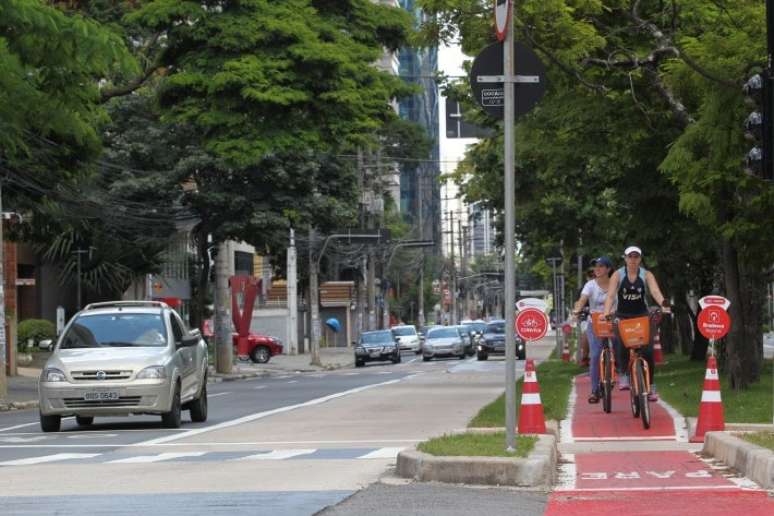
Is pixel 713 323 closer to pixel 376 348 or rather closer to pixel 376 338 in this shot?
pixel 376 348

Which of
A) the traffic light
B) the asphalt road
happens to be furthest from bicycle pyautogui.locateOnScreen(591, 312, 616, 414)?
the traffic light

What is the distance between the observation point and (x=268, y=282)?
3725 inches

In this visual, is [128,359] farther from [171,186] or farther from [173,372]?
[171,186]

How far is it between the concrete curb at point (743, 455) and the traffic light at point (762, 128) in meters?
2.05

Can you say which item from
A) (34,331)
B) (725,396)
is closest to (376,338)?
(34,331)

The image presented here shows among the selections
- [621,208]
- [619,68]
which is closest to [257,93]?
[619,68]

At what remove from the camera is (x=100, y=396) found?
19609 mm

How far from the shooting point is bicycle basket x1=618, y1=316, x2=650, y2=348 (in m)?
17.1

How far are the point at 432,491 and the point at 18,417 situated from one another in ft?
52.9

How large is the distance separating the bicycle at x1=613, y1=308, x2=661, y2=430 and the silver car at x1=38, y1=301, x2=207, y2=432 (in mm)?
5943

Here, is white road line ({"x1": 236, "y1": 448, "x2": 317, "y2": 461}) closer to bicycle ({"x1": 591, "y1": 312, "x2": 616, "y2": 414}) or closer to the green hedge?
bicycle ({"x1": 591, "y1": 312, "x2": 616, "y2": 414})

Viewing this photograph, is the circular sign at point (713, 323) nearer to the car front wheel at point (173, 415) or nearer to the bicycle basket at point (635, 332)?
the bicycle basket at point (635, 332)

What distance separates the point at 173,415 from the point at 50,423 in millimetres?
1637

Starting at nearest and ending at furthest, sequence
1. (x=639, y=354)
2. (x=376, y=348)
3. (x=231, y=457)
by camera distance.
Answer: (x=231, y=457)
(x=639, y=354)
(x=376, y=348)
